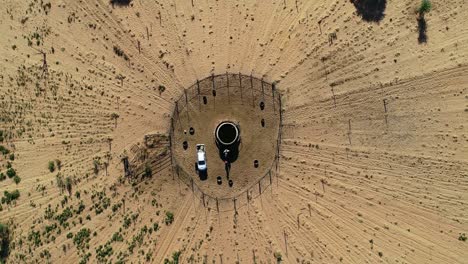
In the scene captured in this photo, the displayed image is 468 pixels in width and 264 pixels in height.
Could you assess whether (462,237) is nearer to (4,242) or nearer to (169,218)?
(169,218)

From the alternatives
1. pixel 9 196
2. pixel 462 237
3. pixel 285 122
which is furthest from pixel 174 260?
pixel 462 237

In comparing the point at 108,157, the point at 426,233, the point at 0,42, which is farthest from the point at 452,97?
the point at 0,42

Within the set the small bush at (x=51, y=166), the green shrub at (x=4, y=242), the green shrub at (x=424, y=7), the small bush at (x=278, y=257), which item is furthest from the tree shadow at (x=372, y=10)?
the green shrub at (x=4, y=242)

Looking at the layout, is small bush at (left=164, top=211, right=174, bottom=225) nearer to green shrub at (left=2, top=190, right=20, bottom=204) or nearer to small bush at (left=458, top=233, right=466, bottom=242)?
green shrub at (left=2, top=190, right=20, bottom=204)

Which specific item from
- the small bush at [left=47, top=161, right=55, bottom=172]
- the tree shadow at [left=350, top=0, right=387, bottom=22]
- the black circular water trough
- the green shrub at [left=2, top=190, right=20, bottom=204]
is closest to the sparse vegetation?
the black circular water trough

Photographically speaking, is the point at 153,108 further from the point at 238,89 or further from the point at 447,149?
the point at 447,149
